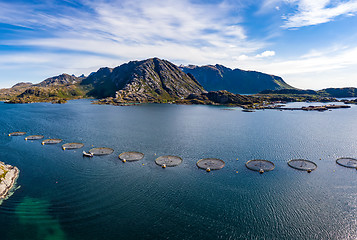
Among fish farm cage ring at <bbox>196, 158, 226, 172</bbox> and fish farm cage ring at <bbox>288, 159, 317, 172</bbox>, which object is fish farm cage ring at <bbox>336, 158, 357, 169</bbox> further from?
fish farm cage ring at <bbox>196, 158, 226, 172</bbox>

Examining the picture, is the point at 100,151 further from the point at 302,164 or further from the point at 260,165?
the point at 302,164

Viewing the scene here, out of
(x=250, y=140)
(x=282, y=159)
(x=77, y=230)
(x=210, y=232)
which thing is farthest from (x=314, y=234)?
(x=250, y=140)

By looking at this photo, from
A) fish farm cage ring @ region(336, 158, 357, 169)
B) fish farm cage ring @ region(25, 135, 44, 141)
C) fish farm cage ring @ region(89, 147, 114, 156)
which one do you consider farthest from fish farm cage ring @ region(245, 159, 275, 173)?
fish farm cage ring @ region(25, 135, 44, 141)

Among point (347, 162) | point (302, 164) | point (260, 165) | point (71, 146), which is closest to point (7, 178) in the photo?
point (71, 146)

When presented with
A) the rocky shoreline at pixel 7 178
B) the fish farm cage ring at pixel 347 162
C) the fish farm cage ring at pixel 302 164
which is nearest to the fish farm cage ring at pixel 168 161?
the fish farm cage ring at pixel 302 164

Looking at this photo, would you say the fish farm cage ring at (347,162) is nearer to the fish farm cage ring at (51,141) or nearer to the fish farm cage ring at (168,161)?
the fish farm cage ring at (168,161)

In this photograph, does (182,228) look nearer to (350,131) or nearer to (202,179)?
(202,179)
